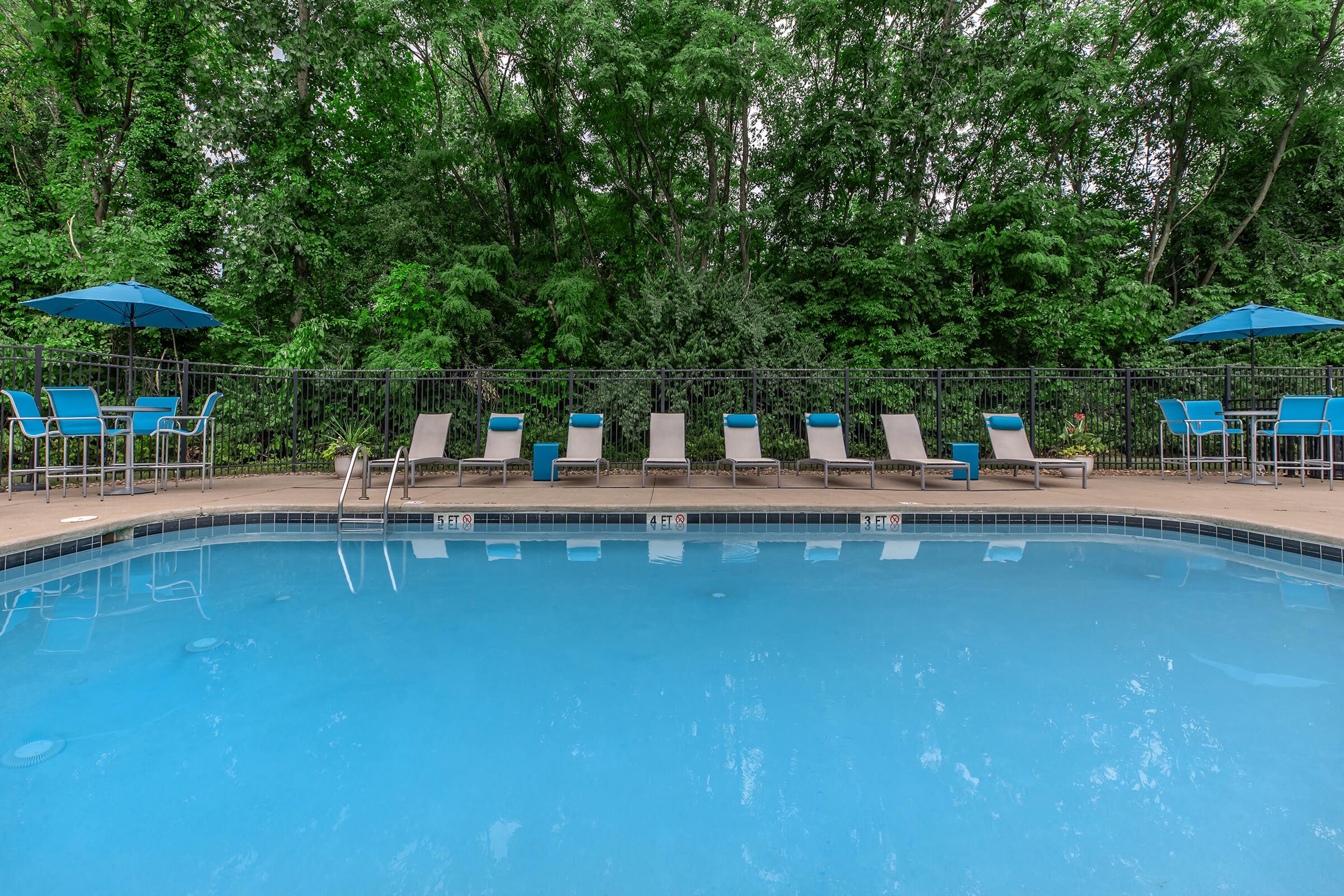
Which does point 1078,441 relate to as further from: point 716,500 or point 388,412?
point 388,412

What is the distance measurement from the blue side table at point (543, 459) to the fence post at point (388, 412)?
234 cm

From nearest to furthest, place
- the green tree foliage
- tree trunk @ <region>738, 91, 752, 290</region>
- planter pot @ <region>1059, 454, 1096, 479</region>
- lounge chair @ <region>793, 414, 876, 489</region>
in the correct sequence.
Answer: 1. lounge chair @ <region>793, 414, 876, 489</region>
2. planter pot @ <region>1059, 454, 1096, 479</region>
3. the green tree foliage
4. tree trunk @ <region>738, 91, 752, 290</region>

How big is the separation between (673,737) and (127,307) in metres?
8.46

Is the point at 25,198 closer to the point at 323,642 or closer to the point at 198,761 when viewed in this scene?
the point at 323,642

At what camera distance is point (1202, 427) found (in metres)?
8.18

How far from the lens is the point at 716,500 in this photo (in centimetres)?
637

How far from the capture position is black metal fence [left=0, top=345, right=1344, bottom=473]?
9773 millimetres

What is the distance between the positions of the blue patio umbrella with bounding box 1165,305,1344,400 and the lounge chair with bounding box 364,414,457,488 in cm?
995

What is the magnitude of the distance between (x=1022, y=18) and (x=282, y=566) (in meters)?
15.1

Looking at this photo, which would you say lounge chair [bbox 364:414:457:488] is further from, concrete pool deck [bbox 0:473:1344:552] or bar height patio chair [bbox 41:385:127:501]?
bar height patio chair [bbox 41:385:127:501]

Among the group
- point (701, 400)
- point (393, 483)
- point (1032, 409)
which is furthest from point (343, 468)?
point (1032, 409)

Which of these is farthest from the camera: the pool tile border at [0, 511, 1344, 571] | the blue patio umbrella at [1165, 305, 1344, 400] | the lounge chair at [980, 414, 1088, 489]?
the lounge chair at [980, 414, 1088, 489]

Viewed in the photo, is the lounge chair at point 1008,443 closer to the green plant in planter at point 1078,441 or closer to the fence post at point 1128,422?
the green plant in planter at point 1078,441

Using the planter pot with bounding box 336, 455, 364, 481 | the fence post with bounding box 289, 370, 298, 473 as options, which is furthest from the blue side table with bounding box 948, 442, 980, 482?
the fence post with bounding box 289, 370, 298, 473
